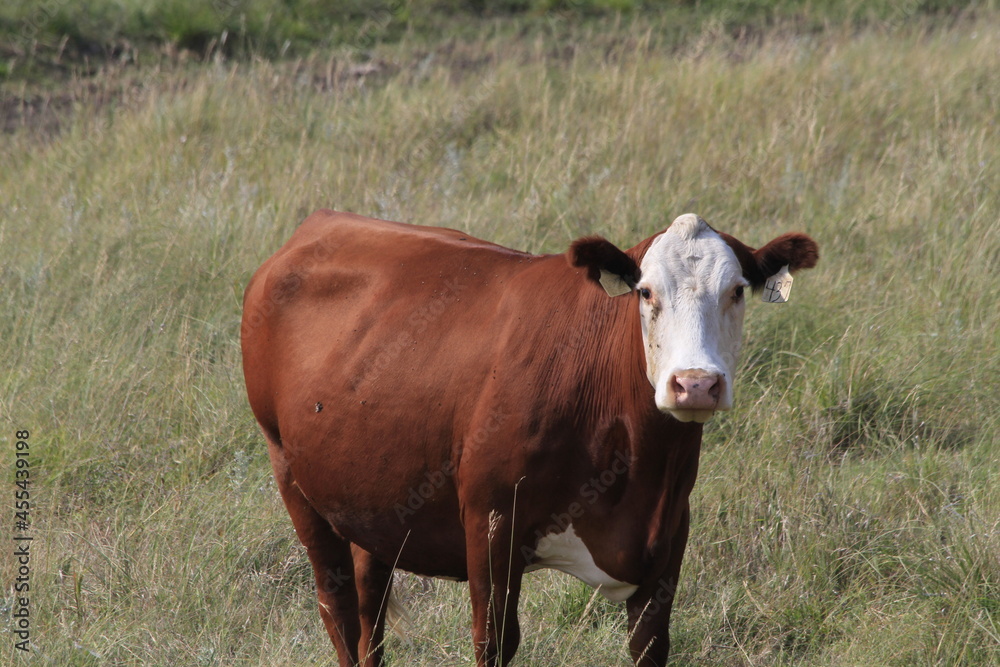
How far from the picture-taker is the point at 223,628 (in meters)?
4.01

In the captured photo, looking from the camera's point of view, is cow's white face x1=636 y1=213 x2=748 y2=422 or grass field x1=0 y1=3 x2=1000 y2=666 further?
grass field x1=0 y1=3 x2=1000 y2=666

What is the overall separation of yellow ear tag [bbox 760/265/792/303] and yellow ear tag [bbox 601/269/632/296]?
435 millimetres

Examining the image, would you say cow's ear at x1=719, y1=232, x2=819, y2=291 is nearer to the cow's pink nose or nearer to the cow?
the cow

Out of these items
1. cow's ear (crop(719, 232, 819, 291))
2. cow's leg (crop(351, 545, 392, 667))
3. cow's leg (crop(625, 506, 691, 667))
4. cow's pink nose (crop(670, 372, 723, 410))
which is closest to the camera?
cow's pink nose (crop(670, 372, 723, 410))

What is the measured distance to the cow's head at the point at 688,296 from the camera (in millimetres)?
2837

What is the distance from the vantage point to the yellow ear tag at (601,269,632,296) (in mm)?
3160

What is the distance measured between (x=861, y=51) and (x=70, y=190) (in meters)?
6.39

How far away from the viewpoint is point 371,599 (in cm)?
416

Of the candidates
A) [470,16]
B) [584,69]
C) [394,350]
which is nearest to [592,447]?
[394,350]

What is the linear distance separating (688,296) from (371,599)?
1.90 metres

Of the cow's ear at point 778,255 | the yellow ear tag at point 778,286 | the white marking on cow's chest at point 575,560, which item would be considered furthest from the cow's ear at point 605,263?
the white marking on cow's chest at point 575,560

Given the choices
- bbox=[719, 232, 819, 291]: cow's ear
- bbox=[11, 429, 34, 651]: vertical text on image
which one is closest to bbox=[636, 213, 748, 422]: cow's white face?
bbox=[719, 232, 819, 291]: cow's ear

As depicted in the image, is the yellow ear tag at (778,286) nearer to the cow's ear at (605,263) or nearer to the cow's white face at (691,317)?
the cow's white face at (691,317)

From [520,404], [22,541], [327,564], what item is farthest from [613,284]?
[22,541]
